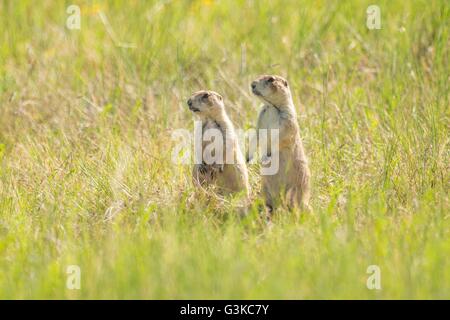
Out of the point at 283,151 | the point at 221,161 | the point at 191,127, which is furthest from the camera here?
the point at 191,127

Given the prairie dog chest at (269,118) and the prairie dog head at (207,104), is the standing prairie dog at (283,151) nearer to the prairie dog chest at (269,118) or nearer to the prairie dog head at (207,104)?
the prairie dog chest at (269,118)

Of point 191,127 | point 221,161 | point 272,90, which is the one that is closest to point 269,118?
point 272,90

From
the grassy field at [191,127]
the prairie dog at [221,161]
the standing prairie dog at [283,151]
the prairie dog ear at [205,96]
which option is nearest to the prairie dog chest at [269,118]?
the standing prairie dog at [283,151]

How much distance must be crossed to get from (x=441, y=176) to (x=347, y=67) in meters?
2.34

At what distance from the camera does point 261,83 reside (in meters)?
5.97

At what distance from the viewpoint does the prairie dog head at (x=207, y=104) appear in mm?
6129

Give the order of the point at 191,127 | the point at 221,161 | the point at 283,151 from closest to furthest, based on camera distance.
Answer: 1. the point at 283,151
2. the point at 221,161
3. the point at 191,127

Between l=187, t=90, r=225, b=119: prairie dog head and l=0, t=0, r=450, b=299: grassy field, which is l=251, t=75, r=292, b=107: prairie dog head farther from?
l=0, t=0, r=450, b=299: grassy field

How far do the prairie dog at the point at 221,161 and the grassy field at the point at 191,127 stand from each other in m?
0.17

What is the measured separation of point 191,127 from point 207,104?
1.07m

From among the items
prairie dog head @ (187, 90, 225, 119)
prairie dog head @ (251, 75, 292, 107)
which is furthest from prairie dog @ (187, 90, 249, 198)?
prairie dog head @ (251, 75, 292, 107)

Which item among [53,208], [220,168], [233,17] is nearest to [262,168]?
[220,168]

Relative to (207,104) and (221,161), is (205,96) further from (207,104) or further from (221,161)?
(221,161)

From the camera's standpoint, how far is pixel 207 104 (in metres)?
6.13
